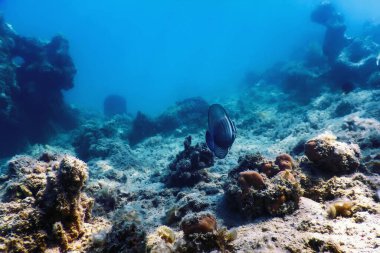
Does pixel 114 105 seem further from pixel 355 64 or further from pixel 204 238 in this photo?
pixel 204 238

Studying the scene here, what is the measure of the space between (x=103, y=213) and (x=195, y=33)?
158 m

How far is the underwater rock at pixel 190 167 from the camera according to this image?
5645 mm

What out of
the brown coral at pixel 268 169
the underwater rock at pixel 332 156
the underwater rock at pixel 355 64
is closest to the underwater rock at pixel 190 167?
the brown coral at pixel 268 169

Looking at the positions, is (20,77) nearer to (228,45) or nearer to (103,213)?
(103,213)

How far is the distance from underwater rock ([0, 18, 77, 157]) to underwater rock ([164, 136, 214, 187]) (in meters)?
9.47

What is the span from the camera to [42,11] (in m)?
135

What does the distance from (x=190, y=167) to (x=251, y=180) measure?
8.27 ft

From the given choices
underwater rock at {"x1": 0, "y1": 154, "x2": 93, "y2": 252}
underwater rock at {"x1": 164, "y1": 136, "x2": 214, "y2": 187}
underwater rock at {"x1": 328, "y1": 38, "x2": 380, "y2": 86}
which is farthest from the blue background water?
underwater rock at {"x1": 0, "y1": 154, "x2": 93, "y2": 252}

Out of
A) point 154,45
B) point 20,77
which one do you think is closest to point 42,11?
point 154,45

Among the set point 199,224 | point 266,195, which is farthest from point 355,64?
point 199,224

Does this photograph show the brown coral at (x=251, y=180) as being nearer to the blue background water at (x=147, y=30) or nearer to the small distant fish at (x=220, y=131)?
the small distant fish at (x=220, y=131)

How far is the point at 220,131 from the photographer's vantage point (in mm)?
3057

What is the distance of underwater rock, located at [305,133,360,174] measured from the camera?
3975 millimetres

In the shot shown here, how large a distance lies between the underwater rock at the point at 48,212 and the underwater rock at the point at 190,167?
9.09ft
